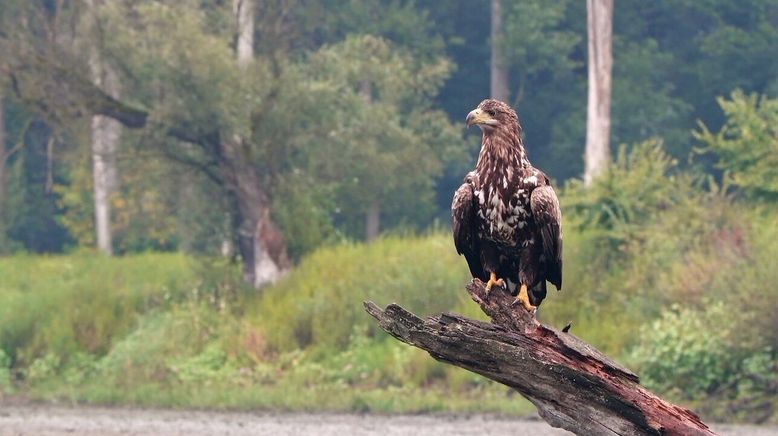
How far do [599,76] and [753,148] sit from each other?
554cm

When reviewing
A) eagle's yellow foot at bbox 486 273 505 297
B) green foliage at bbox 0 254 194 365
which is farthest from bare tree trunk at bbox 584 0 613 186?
eagle's yellow foot at bbox 486 273 505 297

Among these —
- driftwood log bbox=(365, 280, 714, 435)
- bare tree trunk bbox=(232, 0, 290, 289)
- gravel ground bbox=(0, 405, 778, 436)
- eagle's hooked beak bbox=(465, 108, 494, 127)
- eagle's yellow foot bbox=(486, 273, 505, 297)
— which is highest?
bare tree trunk bbox=(232, 0, 290, 289)

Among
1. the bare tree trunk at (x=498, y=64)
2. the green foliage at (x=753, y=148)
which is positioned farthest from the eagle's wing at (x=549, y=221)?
the bare tree trunk at (x=498, y=64)

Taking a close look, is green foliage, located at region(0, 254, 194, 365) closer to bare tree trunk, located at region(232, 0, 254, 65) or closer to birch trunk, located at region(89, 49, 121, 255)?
birch trunk, located at region(89, 49, 121, 255)

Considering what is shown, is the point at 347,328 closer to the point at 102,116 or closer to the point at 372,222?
the point at 102,116

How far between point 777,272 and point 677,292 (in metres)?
1.64

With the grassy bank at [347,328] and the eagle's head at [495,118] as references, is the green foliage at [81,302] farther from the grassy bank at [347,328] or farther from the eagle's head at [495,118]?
the eagle's head at [495,118]

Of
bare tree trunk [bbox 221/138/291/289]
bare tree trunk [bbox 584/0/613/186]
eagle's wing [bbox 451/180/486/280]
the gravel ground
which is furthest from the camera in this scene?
bare tree trunk [bbox 584/0/613/186]

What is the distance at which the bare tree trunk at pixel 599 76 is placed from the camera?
24625 mm

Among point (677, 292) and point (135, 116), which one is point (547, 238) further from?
point (135, 116)

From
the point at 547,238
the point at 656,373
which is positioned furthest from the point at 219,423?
the point at 547,238

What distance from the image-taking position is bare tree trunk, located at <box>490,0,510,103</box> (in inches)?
1344

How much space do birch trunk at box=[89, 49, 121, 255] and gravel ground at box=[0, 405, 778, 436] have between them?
186 inches

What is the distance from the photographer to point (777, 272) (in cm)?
1580
